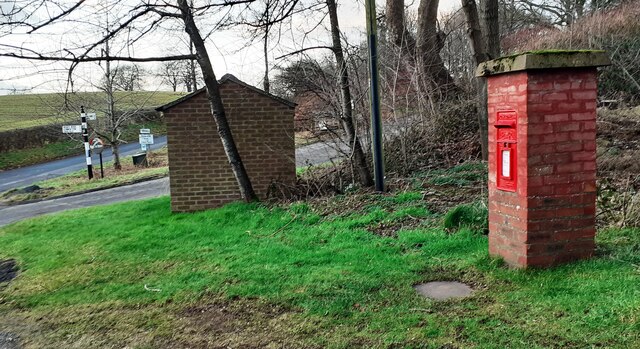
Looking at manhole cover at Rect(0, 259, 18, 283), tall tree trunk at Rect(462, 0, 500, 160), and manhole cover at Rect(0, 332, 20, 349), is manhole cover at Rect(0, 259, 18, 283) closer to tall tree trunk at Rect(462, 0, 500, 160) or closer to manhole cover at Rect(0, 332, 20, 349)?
manhole cover at Rect(0, 332, 20, 349)

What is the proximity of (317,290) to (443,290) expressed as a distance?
1.09m

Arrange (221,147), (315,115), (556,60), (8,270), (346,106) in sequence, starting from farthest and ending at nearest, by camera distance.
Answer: (221,147)
(315,115)
(346,106)
(8,270)
(556,60)

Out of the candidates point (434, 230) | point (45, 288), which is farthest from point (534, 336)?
point (45, 288)

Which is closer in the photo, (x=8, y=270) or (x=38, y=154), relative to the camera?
(x=8, y=270)

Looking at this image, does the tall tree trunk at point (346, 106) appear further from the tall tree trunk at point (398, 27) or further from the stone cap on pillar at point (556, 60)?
the stone cap on pillar at point (556, 60)

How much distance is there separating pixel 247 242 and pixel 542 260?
3896 mm

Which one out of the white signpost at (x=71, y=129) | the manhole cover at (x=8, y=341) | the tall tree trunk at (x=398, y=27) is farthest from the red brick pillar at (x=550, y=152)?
the white signpost at (x=71, y=129)

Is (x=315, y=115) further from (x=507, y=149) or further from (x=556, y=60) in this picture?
(x=556, y=60)

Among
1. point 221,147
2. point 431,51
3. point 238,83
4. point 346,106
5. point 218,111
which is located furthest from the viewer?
point 431,51

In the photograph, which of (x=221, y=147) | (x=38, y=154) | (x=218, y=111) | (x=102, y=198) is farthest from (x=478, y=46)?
(x=38, y=154)

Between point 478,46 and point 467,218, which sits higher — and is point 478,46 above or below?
above

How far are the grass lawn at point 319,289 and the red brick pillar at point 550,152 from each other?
215mm

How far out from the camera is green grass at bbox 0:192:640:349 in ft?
11.0

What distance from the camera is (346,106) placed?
28.7 feet
